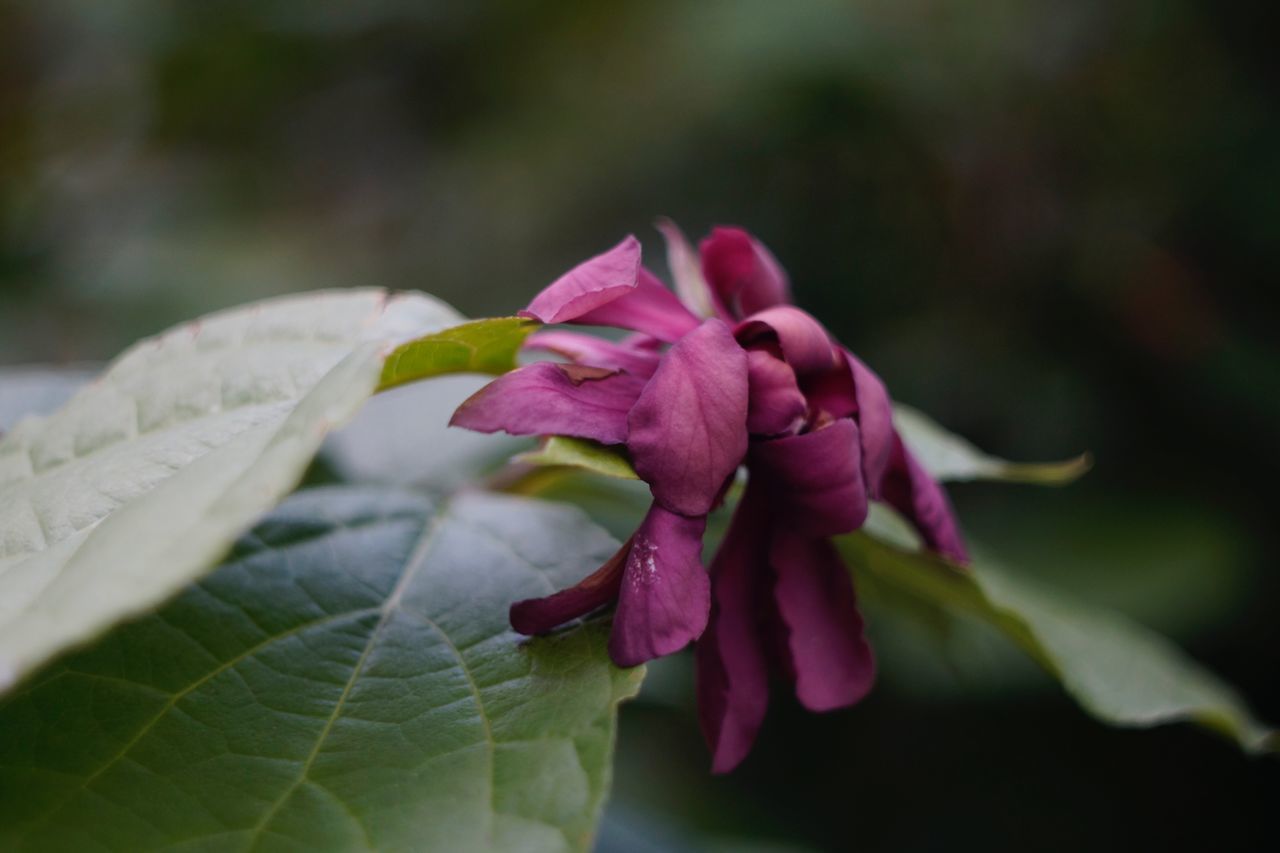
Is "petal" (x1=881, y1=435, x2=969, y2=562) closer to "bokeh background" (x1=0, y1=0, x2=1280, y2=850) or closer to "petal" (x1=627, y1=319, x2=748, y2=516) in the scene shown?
"petal" (x1=627, y1=319, x2=748, y2=516)

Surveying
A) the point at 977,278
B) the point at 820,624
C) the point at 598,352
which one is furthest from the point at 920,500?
the point at 977,278

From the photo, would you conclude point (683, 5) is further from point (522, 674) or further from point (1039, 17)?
point (522, 674)

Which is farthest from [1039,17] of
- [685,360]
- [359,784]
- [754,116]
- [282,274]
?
[359,784]

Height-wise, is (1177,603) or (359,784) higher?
(359,784)

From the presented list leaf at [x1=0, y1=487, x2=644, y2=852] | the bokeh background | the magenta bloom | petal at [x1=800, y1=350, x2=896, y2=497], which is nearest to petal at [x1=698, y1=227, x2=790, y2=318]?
the magenta bloom

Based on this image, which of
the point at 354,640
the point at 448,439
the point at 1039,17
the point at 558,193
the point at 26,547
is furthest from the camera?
the point at 558,193

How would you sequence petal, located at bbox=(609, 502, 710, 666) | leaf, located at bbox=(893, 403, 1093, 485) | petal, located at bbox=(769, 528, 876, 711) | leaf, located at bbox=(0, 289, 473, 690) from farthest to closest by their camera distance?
leaf, located at bbox=(893, 403, 1093, 485)
petal, located at bbox=(769, 528, 876, 711)
petal, located at bbox=(609, 502, 710, 666)
leaf, located at bbox=(0, 289, 473, 690)

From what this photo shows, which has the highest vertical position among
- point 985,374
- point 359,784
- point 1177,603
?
point 359,784
